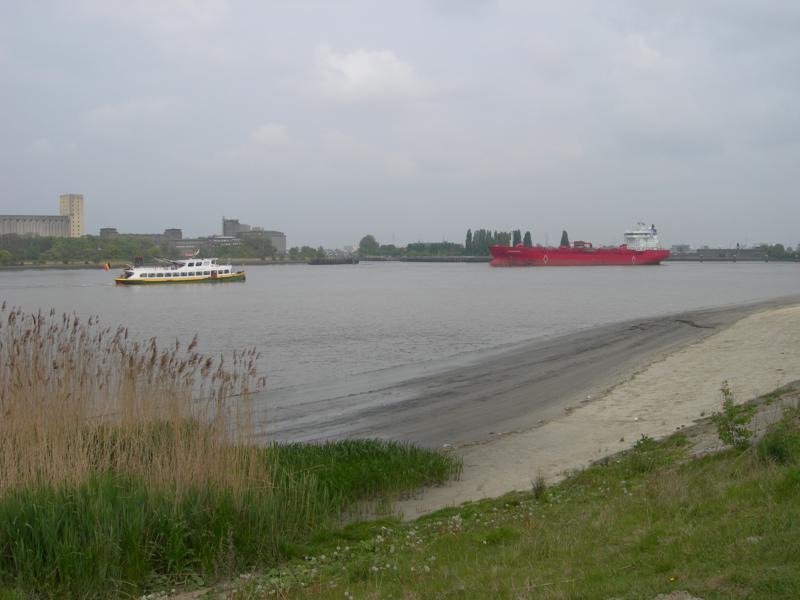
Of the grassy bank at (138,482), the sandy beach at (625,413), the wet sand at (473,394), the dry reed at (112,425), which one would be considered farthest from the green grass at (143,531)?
the wet sand at (473,394)

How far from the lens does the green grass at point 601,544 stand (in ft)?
15.8

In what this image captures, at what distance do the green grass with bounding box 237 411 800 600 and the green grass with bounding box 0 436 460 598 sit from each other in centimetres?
48

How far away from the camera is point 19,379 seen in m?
8.45

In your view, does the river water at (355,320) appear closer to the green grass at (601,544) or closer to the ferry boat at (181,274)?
the green grass at (601,544)

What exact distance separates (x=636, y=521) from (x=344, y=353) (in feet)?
76.7

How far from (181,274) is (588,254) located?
3238 inches

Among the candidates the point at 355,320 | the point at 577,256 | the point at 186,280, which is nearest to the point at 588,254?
the point at 577,256

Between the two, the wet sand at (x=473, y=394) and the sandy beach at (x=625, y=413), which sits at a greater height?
the sandy beach at (x=625, y=413)

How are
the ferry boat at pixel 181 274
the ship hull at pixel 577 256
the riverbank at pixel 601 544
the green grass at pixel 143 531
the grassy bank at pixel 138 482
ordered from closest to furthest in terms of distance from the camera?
1. the riverbank at pixel 601 544
2. the green grass at pixel 143 531
3. the grassy bank at pixel 138 482
4. the ferry boat at pixel 181 274
5. the ship hull at pixel 577 256

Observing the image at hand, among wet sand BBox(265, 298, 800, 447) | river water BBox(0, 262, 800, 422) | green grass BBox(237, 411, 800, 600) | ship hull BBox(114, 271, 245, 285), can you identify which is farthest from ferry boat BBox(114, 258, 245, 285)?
green grass BBox(237, 411, 800, 600)

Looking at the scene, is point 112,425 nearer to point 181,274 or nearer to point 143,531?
point 143,531

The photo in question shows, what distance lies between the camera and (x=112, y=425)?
8.99m

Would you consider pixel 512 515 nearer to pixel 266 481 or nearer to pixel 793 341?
pixel 266 481

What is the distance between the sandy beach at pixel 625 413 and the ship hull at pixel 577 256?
123052 mm
